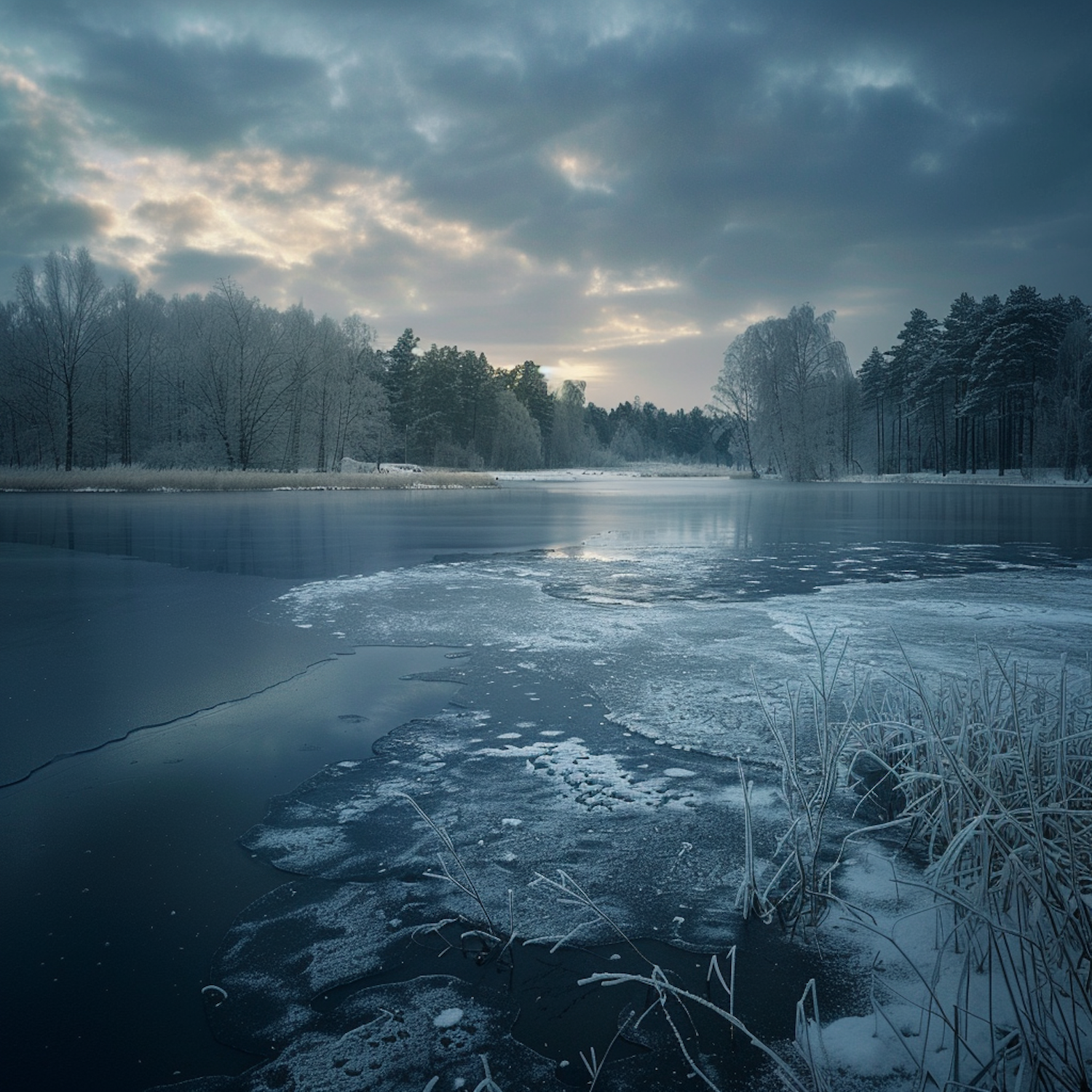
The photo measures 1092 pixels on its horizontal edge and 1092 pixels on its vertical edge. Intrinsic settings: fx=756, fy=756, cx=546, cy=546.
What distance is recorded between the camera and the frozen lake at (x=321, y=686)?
2.38m

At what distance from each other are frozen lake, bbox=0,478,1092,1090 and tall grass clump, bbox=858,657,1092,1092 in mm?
759

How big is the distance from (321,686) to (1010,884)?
4172 mm

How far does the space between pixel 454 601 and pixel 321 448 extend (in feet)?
152

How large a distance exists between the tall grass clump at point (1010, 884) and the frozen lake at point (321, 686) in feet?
2.49

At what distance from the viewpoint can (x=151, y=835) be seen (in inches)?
120

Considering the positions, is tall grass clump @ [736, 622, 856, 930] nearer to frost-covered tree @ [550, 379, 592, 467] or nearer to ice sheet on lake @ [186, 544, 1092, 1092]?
ice sheet on lake @ [186, 544, 1092, 1092]

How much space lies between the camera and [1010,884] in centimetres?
237

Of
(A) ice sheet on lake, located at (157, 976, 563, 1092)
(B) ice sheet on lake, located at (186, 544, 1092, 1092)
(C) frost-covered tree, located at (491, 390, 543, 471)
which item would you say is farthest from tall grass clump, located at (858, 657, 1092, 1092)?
(C) frost-covered tree, located at (491, 390, 543, 471)

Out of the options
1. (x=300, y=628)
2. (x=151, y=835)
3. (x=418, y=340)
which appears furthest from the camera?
(x=418, y=340)

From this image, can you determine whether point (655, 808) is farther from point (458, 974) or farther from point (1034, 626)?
point (1034, 626)

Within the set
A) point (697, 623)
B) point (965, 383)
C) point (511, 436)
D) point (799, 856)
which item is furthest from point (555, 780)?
point (511, 436)

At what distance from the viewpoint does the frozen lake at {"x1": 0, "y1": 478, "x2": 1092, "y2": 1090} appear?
238 centimetres

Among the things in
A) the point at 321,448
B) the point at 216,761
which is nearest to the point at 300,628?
the point at 216,761

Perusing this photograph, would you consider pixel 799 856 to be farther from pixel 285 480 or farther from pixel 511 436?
pixel 511 436
